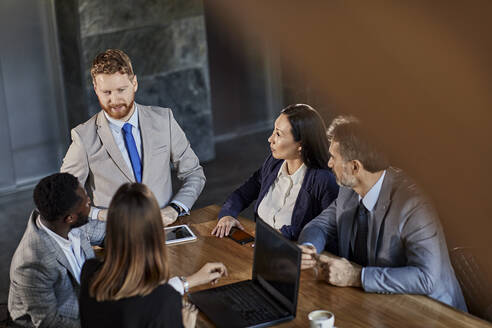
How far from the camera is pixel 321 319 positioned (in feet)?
8.36

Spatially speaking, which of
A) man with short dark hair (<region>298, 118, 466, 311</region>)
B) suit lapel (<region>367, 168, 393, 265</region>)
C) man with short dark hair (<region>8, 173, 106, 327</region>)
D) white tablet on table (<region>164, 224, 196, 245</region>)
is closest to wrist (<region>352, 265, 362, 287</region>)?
man with short dark hair (<region>298, 118, 466, 311</region>)

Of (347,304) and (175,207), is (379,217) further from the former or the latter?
(175,207)

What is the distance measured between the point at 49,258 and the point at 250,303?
2.72ft

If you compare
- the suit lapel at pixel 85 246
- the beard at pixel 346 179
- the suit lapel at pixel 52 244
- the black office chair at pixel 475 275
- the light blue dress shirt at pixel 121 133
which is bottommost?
the black office chair at pixel 475 275

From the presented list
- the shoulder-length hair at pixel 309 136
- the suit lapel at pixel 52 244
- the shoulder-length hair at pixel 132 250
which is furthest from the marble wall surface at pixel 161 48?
the shoulder-length hair at pixel 132 250

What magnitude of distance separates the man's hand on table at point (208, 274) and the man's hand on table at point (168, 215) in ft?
2.41

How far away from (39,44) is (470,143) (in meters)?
5.41

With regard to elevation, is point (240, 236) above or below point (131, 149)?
below

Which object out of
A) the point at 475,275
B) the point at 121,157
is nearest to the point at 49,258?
the point at 121,157

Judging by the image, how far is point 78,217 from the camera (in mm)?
2744

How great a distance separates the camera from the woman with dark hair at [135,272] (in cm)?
229

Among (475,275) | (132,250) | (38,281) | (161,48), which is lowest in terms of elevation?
(475,275)

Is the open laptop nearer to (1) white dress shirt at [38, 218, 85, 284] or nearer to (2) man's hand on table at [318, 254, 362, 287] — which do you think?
(2) man's hand on table at [318, 254, 362, 287]

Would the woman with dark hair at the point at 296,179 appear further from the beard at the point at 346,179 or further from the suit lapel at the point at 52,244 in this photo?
the suit lapel at the point at 52,244
